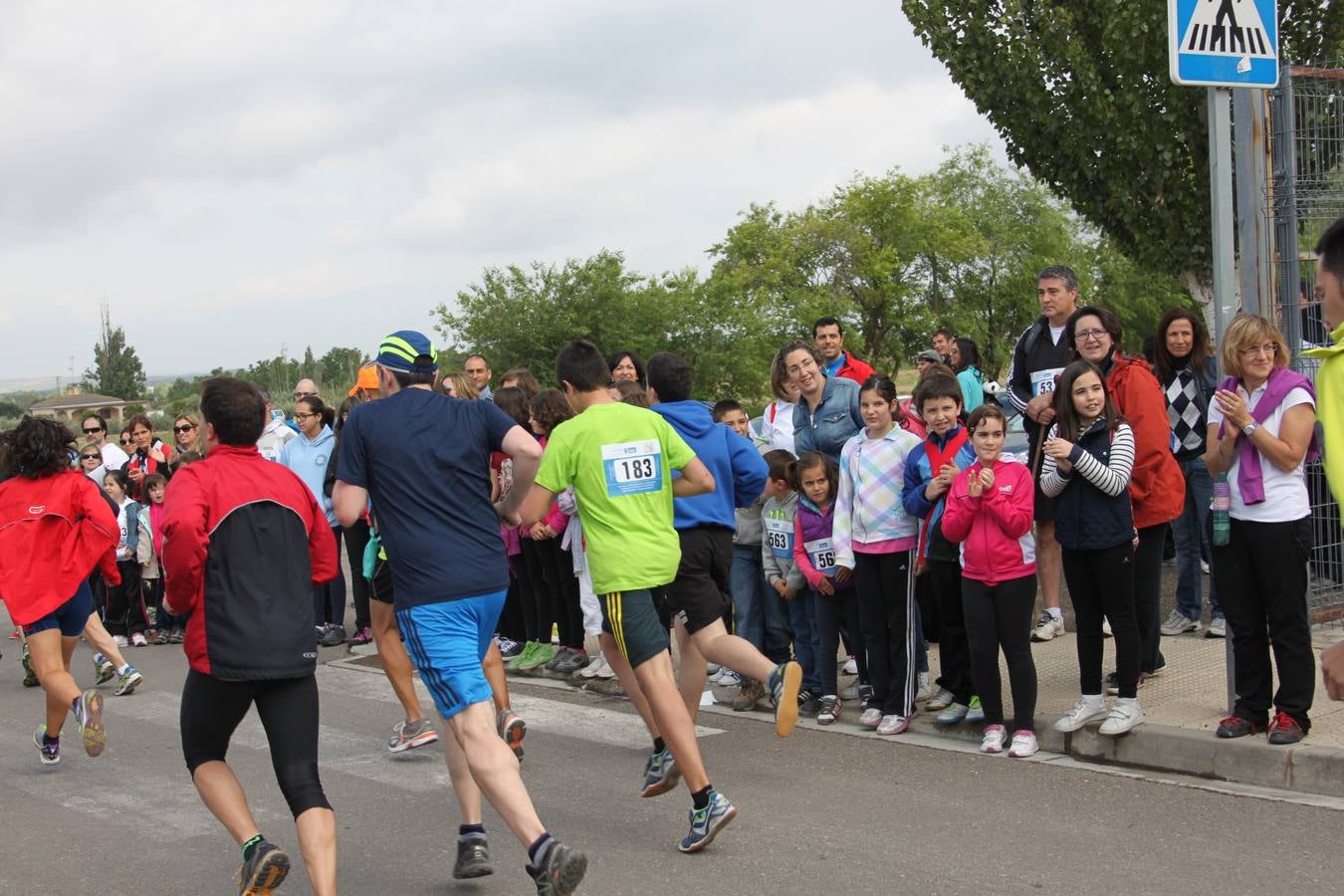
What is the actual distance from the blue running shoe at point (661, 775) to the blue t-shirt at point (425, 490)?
4.13 ft

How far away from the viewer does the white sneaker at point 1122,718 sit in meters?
6.71

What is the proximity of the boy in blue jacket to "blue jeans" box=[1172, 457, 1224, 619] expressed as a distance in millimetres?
3735

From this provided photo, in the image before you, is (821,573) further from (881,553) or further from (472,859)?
(472,859)

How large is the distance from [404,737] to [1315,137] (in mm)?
6654

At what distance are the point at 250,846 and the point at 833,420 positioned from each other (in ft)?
16.6

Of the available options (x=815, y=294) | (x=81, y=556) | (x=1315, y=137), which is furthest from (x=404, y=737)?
(x=815, y=294)

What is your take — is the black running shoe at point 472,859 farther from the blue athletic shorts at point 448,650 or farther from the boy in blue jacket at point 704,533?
the boy in blue jacket at point 704,533

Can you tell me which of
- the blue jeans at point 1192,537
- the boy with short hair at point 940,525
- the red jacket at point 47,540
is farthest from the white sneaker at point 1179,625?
the red jacket at point 47,540

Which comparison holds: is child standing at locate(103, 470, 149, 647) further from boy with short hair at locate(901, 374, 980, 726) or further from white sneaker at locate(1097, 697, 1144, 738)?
white sneaker at locate(1097, 697, 1144, 738)

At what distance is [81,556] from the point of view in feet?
26.8

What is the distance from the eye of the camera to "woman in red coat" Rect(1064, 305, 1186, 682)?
7.67m

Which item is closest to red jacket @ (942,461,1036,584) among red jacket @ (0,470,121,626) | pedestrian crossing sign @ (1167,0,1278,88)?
pedestrian crossing sign @ (1167,0,1278,88)

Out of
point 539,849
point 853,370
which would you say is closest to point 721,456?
point 539,849

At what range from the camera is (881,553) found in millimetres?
7703
